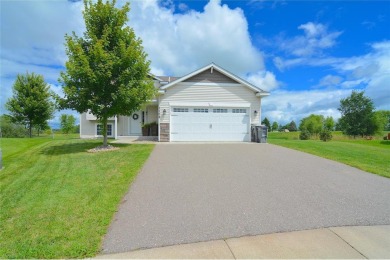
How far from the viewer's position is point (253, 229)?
369cm

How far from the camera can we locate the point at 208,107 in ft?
50.2

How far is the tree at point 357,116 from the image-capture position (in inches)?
1618

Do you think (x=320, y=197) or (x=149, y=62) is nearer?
(x=320, y=197)

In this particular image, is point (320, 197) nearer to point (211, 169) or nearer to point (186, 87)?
point (211, 169)

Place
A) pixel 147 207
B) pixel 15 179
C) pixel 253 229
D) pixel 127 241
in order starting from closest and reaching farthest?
pixel 127 241 → pixel 253 229 → pixel 147 207 → pixel 15 179

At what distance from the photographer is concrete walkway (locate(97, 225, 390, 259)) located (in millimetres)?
3025

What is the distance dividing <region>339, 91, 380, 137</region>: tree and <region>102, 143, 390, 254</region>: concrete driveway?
4159cm

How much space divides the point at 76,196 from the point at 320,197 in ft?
17.3

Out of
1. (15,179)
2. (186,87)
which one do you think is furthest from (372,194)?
(186,87)

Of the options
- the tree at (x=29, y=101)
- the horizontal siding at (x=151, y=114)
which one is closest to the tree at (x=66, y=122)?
the tree at (x=29, y=101)

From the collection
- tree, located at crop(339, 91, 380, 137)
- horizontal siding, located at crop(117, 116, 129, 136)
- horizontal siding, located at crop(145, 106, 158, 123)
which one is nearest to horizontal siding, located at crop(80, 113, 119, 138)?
horizontal siding, located at crop(117, 116, 129, 136)

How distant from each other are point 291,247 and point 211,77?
1348 cm

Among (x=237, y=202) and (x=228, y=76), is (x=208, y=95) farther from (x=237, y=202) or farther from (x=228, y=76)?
(x=237, y=202)

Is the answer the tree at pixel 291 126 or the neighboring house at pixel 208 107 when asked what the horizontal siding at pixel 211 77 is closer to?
the neighboring house at pixel 208 107
